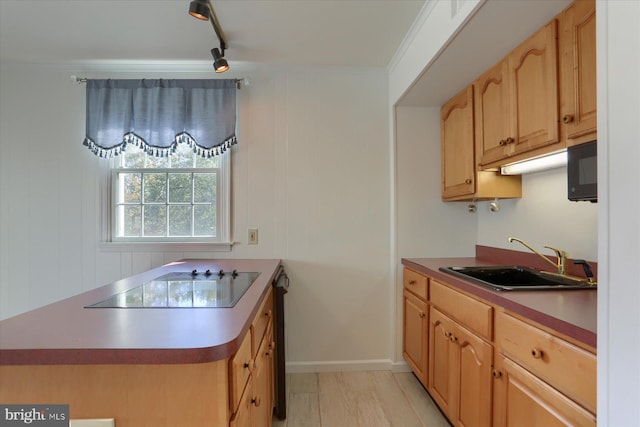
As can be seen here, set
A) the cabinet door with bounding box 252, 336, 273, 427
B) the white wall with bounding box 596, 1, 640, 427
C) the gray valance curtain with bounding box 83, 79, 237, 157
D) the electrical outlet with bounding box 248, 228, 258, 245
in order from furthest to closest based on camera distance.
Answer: the electrical outlet with bounding box 248, 228, 258, 245
the gray valance curtain with bounding box 83, 79, 237, 157
the cabinet door with bounding box 252, 336, 273, 427
the white wall with bounding box 596, 1, 640, 427

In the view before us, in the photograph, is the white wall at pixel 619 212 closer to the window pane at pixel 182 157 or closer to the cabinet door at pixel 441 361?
the cabinet door at pixel 441 361

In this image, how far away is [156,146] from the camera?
2334mm

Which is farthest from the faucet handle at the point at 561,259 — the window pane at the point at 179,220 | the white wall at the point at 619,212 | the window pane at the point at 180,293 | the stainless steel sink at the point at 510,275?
the window pane at the point at 179,220

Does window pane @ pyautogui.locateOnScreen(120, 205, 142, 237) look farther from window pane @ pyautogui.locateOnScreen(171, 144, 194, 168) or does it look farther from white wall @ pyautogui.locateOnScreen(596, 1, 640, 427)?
white wall @ pyautogui.locateOnScreen(596, 1, 640, 427)

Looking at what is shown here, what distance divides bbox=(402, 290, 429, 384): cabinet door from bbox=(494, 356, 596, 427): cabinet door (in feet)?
2.32

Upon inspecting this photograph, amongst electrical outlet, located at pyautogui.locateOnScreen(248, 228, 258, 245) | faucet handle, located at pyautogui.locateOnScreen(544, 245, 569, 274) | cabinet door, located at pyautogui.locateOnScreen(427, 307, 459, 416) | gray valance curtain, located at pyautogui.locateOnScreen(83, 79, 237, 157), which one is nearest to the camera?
faucet handle, located at pyautogui.locateOnScreen(544, 245, 569, 274)

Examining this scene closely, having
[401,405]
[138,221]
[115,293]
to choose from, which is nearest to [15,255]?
[138,221]

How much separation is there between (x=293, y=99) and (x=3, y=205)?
234cm

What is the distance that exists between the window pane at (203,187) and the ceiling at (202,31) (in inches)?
34.3

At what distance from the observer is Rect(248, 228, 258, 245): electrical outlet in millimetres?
2455

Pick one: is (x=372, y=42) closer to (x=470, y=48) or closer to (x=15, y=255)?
(x=470, y=48)

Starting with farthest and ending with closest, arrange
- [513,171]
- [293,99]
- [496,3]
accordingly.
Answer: [293,99] < [513,171] < [496,3]

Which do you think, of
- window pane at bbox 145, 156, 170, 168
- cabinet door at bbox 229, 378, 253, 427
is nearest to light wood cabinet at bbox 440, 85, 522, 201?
cabinet door at bbox 229, 378, 253, 427

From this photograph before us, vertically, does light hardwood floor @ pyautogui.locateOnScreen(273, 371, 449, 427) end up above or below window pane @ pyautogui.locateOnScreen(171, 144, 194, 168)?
below
